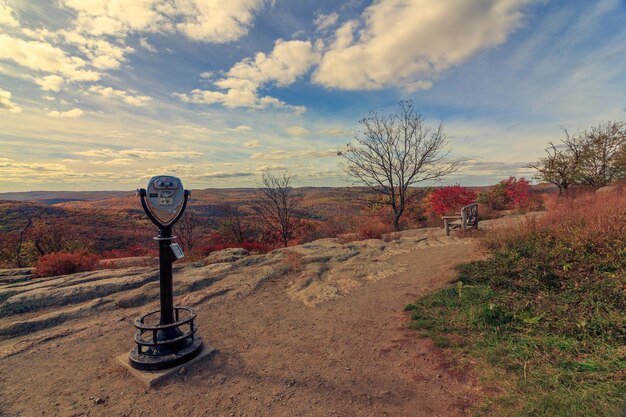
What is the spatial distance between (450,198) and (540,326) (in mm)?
17966

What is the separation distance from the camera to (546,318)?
3855mm

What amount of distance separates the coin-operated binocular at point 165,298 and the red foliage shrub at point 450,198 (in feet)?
62.0

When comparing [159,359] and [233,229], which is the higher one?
[159,359]

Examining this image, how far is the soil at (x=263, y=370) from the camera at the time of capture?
285 centimetres

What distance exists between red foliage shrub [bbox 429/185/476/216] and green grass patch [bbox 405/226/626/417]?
46.5 feet

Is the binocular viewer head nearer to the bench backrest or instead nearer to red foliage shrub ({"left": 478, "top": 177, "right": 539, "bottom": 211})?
the bench backrest

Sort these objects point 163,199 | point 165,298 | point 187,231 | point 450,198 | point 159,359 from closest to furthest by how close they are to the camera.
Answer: point 159,359 → point 163,199 → point 165,298 → point 450,198 → point 187,231

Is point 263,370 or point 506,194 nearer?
point 263,370

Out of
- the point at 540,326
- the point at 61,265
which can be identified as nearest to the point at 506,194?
the point at 540,326

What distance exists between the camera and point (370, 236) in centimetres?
1298

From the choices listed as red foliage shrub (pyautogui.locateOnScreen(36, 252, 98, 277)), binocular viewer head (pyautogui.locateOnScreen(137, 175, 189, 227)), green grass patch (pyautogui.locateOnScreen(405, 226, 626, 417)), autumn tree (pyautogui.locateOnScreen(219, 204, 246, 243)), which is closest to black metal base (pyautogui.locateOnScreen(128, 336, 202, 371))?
binocular viewer head (pyautogui.locateOnScreen(137, 175, 189, 227))

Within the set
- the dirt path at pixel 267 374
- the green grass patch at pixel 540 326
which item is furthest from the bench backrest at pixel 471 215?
the dirt path at pixel 267 374

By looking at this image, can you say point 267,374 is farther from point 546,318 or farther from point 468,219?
point 468,219

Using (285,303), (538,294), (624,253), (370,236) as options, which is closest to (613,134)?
(370,236)
